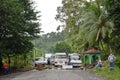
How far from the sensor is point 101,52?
2008 inches

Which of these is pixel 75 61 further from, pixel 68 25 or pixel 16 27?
pixel 16 27

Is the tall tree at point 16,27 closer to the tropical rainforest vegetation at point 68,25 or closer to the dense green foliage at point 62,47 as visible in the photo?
the tropical rainforest vegetation at point 68,25

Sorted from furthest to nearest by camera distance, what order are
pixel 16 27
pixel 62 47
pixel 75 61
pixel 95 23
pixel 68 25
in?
pixel 62 47 < pixel 68 25 < pixel 75 61 < pixel 95 23 < pixel 16 27

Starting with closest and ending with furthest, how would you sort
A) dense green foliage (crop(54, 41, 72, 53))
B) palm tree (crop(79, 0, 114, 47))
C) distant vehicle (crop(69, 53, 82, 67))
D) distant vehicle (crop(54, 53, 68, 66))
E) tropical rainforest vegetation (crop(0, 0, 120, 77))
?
tropical rainforest vegetation (crop(0, 0, 120, 77))
palm tree (crop(79, 0, 114, 47))
distant vehicle (crop(69, 53, 82, 67))
distant vehicle (crop(54, 53, 68, 66))
dense green foliage (crop(54, 41, 72, 53))

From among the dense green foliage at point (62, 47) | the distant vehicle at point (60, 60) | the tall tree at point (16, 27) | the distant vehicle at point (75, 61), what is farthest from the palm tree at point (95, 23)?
the dense green foliage at point (62, 47)

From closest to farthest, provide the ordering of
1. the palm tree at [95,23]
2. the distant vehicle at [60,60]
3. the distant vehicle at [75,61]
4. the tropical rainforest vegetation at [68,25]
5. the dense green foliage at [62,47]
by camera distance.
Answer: the tropical rainforest vegetation at [68,25]
the palm tree at [95,23]
the distant vehicle at [75,61]
the distant vehicle at [60,60]
the dense green foliage at [62,47]

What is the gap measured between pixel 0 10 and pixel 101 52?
1922 centimetres

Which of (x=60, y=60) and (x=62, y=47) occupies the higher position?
(x=62, y=47)

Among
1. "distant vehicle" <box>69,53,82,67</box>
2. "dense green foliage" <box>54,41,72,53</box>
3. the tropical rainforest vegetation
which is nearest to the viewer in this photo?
the tropical rainforest vegetation

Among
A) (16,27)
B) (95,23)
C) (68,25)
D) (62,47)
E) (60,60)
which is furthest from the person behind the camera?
(62,47)

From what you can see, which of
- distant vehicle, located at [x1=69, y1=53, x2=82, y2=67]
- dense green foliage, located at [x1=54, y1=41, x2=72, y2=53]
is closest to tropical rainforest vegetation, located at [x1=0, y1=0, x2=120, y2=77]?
distant vehicle, located at [x1=69, y1=53, x2=82, y2=67]

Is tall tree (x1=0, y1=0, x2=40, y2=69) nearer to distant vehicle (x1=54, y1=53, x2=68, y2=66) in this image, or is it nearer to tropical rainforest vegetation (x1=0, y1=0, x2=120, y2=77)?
tropical rainforest vegetation (x1=0, y1=0, x2=120, y2=77)

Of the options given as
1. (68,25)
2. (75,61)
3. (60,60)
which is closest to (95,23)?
(75,61)

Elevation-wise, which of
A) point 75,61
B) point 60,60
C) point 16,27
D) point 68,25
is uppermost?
point 68,25
